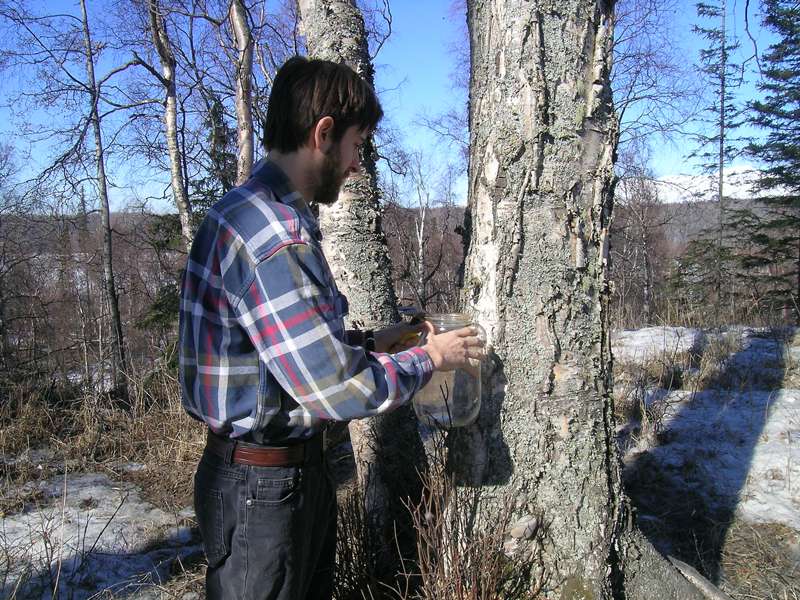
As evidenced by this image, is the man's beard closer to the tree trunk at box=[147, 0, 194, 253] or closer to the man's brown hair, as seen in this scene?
the man's brown hair

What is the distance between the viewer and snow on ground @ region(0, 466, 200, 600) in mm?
2689

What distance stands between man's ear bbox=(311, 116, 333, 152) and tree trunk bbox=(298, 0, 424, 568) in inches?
59.0

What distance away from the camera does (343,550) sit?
2.17 m

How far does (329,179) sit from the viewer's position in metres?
1.46

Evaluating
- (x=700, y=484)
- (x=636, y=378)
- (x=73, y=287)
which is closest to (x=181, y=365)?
(x=700, y=484)

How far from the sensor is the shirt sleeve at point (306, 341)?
1180mm

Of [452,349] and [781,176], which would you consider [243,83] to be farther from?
[781,176]

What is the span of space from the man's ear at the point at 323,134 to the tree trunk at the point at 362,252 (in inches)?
59.0

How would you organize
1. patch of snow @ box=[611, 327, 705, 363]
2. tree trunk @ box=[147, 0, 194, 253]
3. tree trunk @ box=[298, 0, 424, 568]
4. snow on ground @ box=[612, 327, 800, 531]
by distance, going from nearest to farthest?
tree trunk @ box=[298, 0, 424, 568] < snow on ground @ box=[612, 327, 800, 531] < patch of snow @ box=[611, 327, 705, 363] < tree trunk @ box=[147, 0, 194, 253]

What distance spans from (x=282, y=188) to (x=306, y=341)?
1.45 feet

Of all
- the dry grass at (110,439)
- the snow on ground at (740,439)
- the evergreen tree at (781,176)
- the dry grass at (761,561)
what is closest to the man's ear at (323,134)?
the dry grass at (761,561)

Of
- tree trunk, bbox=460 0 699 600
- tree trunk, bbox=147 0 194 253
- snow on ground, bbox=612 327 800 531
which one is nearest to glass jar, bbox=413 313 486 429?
tree trunk, bbox=460 0 699 600

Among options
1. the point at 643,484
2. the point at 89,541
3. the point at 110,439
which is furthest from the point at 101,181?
the point at 643,484

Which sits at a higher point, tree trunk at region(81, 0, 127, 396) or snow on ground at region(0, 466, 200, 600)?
tree trunk at region(81, 0, 127, 396)
